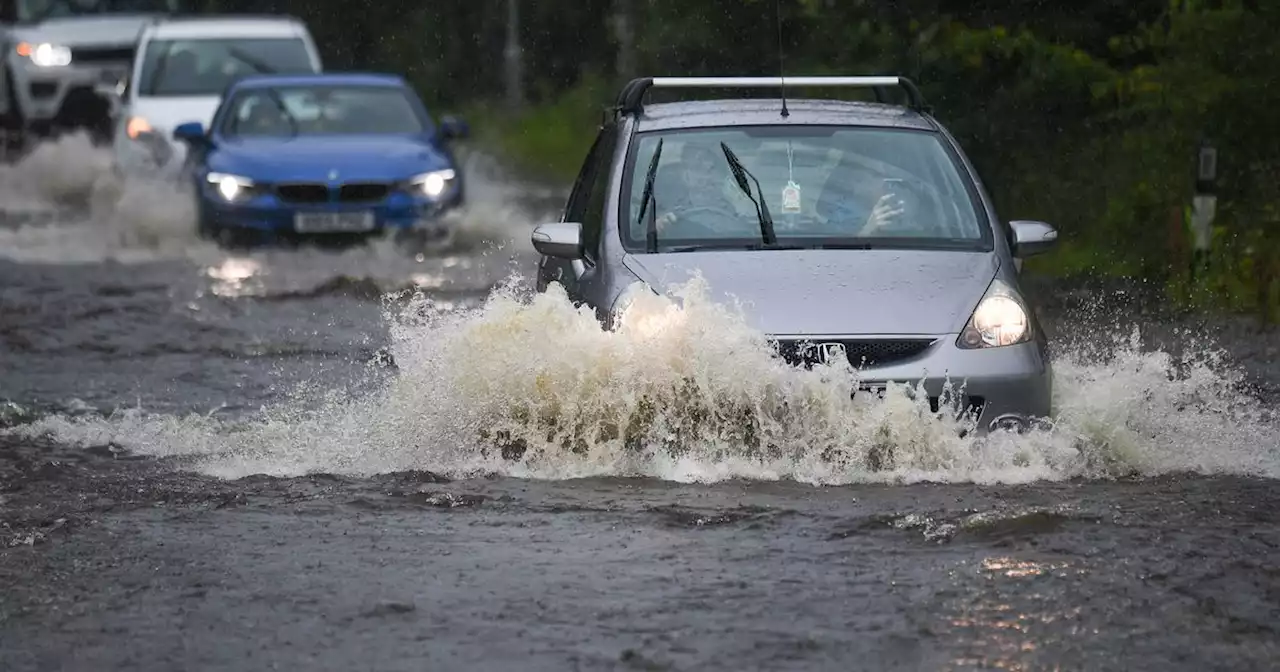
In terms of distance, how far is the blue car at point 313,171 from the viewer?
1909 cm

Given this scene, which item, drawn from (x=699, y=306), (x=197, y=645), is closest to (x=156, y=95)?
(x=699, y=306)

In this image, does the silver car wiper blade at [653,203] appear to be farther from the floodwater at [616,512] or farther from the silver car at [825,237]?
the floodwater at [616,512]

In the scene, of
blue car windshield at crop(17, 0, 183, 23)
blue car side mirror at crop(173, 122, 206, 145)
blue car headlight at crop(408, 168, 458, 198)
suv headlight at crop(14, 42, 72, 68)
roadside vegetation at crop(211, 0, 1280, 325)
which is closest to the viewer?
roadside vegetation at crop(211, 0, 1280, 325)

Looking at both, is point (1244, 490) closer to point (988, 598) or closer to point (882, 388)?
point (882, 388)

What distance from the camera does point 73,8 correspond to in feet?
107

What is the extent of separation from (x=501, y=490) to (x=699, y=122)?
93.2 inches

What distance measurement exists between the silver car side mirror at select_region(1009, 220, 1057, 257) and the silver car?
10mm

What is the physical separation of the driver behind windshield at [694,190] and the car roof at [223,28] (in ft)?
47.9

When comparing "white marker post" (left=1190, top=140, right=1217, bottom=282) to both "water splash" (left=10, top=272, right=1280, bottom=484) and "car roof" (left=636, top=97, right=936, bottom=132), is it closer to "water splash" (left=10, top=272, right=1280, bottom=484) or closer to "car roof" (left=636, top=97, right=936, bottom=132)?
"car roof" (left=636, top=97, right=936, bottom=132)

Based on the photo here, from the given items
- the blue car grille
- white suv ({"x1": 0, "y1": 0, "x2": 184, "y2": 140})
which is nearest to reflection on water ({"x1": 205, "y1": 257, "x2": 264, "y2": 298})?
the blue car grille

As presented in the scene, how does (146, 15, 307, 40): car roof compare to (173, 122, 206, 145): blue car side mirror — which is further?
(146, 15, 307, 40): car roof

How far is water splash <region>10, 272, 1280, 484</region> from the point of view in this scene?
28.3 ft

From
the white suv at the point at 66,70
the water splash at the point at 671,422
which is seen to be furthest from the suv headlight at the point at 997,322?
the white suv at the point at 66,70

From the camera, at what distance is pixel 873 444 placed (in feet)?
28.4
